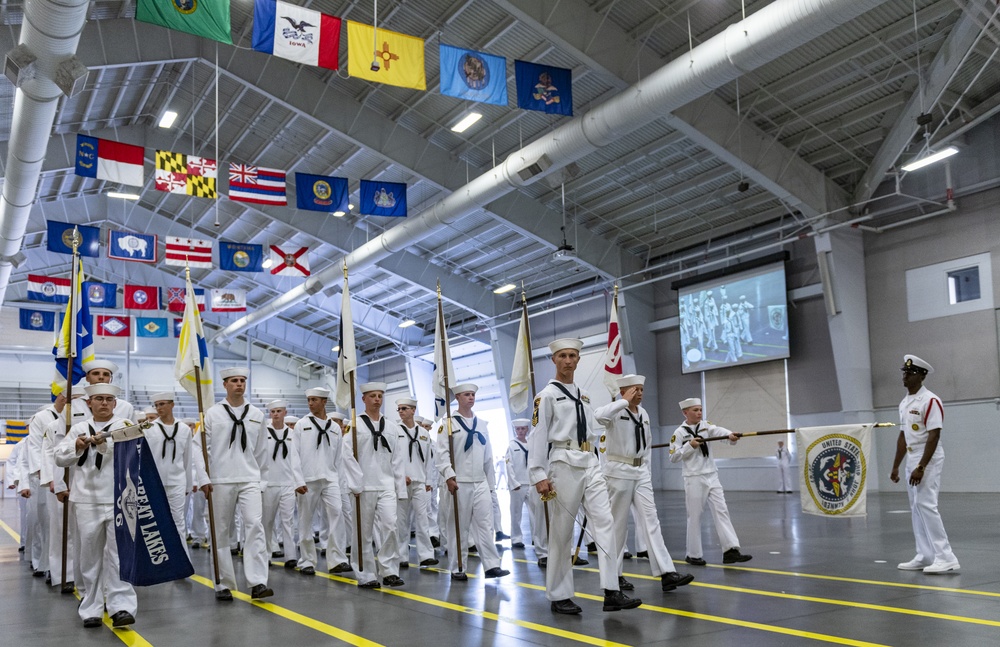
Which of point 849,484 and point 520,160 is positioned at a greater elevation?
point 520,160

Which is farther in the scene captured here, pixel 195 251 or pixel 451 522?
pixel 195 251

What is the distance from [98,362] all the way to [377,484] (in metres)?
3.00

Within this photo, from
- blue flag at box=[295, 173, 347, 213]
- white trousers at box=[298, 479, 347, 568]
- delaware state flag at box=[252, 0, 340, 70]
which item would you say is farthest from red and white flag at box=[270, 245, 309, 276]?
white trousers at box=[298, 479, 347, 568]

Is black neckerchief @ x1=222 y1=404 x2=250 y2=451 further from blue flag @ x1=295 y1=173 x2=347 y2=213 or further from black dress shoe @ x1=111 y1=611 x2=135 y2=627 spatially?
blue flag @ x1=295 y1=173 x2=347 y2=213

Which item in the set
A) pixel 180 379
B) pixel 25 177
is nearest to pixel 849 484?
pixel 180 379

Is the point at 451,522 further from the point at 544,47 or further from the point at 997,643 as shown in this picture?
the point at 544,47

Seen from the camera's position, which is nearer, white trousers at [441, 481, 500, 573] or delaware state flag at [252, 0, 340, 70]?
white trousers at [441, 481, 500, 573]

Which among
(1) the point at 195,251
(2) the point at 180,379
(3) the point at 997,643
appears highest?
(1) the point at 195,251

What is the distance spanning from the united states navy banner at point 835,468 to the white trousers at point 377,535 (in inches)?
171

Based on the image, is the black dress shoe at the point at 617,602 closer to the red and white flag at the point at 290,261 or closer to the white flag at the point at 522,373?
the white flag at the point at 522,373

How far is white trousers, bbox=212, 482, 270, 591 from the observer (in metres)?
7.81

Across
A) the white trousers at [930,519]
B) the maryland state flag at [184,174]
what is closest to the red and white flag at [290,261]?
the maryland state flag at [184,174]

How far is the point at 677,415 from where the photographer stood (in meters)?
27.7

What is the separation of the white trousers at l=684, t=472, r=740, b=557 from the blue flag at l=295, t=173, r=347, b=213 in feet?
42.0
